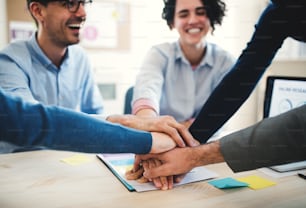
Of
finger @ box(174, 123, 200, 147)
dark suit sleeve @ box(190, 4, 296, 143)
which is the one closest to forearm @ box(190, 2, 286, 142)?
dark suit sleeve @ box(190, 4, 296, 143)

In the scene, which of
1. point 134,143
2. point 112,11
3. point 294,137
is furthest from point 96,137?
point 112,11

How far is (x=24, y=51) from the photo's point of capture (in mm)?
1027

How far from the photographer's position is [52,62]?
3.47ft

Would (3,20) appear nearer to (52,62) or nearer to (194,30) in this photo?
(52,62)

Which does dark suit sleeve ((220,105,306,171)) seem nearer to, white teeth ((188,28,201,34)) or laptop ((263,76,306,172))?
laptop ((263,76,306,172))

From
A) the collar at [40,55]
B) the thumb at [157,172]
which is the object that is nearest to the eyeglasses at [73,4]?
the collar at [40,55]

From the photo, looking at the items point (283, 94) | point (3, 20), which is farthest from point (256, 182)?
point (3, 20)

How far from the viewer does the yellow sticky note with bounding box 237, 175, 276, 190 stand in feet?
2.10

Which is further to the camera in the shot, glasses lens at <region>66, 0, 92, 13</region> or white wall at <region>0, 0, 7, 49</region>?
white wall at <region>0, 0, 7, 49</region>

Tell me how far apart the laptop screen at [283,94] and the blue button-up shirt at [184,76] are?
26cm

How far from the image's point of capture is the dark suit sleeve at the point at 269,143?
56 centimetres

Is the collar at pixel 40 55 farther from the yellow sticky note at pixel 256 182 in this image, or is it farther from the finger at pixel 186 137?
the yellow sticky note at pixel 256 182

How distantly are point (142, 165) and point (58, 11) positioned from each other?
0.50 meters

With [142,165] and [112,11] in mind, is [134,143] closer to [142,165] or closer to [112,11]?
[142,165]
